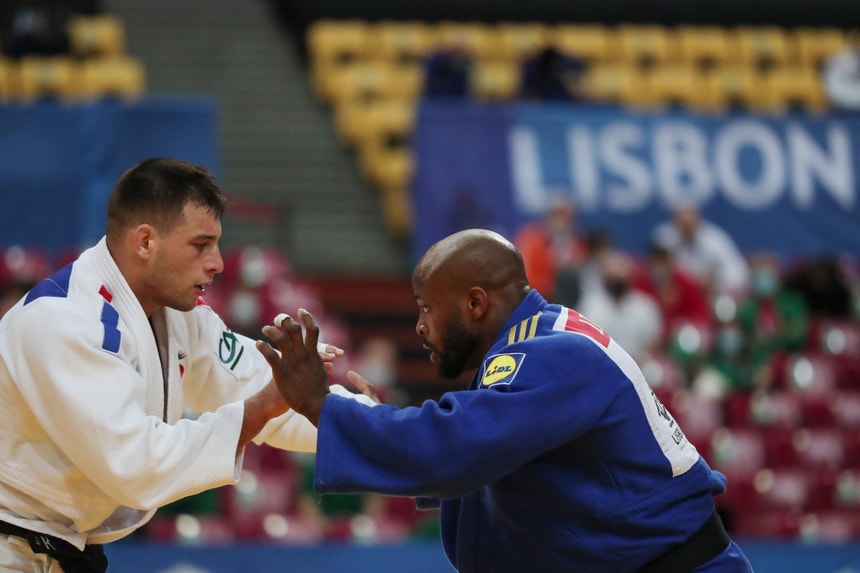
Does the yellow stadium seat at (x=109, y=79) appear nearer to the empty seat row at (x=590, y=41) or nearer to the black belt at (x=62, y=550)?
the empty seat row at (x=590, y=41)

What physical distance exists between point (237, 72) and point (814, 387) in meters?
8.79

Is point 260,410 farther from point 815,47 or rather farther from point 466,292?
point 815,47

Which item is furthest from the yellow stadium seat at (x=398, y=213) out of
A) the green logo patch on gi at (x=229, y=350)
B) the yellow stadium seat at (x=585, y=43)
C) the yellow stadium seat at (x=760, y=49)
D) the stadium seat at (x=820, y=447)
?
the green logo patch on gi at (x=229, y=350)

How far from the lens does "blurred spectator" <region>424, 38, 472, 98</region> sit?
1335 centimetres

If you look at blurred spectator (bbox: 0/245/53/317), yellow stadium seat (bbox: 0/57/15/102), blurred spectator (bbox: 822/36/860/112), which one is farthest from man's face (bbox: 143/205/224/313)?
blurred spectator (bbox: 822/36/860/112)

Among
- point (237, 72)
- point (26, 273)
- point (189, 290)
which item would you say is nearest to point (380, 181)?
point (237, 72)

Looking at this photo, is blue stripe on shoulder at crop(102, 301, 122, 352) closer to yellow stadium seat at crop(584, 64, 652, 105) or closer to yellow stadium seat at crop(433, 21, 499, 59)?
yellow stadium seat at crop(584, 64, 652, 105)

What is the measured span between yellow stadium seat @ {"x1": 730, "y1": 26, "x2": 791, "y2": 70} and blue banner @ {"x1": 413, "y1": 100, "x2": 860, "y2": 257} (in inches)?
194

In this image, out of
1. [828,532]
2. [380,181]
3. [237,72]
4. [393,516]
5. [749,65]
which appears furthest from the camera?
→ [749,65]

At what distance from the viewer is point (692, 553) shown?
3.71 meters

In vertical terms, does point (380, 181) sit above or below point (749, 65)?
below

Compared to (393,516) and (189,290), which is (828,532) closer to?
(393,516)

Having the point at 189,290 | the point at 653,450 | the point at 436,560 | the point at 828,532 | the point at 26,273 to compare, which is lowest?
the point at 828,532

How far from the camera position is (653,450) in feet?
12.2
